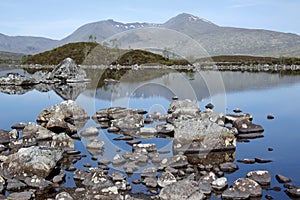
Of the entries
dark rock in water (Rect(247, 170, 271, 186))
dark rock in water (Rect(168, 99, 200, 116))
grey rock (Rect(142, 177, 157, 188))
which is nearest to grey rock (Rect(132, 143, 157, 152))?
grey rock (Rect(142, 177, 157, 188))

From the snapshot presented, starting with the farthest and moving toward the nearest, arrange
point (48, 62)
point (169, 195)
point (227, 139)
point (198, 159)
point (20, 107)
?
point (48, 62)
point (20, 107)
point (227, 139)
point (198, 159)
point (169, 195)

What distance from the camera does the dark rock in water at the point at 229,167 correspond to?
44.4 ft

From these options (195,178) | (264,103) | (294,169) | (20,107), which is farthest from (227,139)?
(20,107)

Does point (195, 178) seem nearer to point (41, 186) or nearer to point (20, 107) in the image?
point (41, 186)

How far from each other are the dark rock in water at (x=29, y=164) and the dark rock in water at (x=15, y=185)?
1.20 ft

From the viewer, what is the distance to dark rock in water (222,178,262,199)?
10.9m

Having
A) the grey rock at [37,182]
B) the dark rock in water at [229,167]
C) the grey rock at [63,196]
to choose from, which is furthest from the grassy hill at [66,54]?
the grey rock at [63,196]

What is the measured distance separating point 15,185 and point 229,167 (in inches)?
297

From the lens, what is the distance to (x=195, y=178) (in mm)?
12625

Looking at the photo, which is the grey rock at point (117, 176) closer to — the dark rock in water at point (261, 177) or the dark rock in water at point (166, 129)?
the dark rock in water at point (261, 177)

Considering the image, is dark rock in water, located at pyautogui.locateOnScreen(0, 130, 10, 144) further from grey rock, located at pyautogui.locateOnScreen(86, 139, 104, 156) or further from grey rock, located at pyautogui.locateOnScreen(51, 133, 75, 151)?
grey rock, located at pyautogui.locateOnScreen(86, 139, 104, 156)

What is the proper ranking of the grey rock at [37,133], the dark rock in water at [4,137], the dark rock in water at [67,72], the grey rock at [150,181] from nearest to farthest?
the grey rock at [150,181] < the dark rock in water at [4,137] < the grey rock at [37,133] < the dark rock in water at [67,72]

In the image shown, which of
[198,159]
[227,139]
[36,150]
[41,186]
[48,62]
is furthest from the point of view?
[48,62]

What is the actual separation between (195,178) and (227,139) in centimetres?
466
